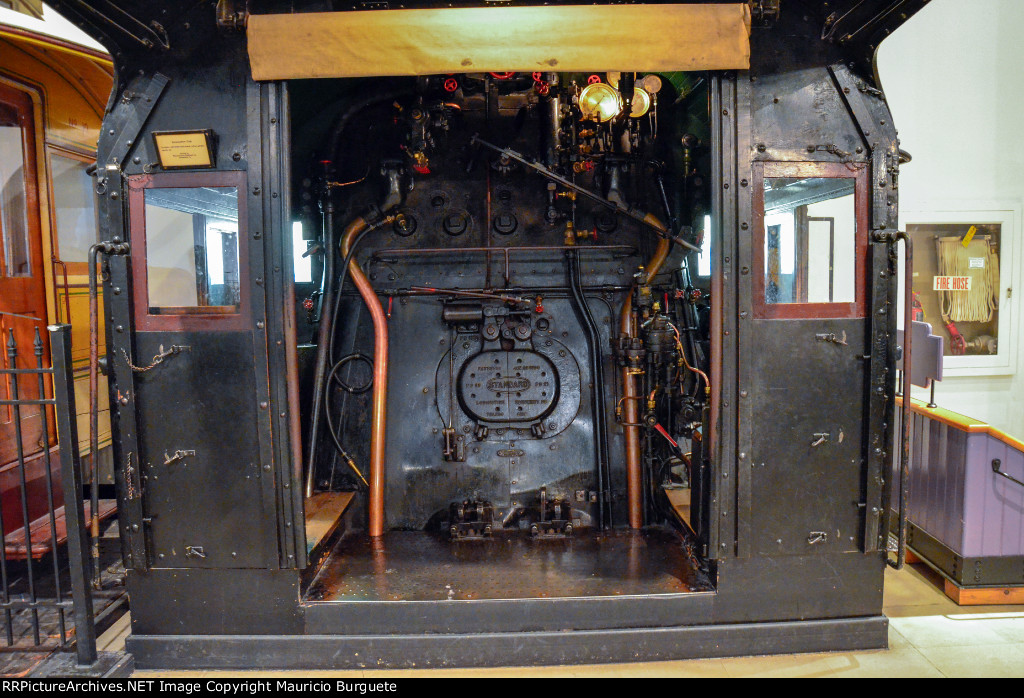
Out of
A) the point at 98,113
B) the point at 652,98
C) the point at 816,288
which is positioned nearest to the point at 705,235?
the point at 652,98

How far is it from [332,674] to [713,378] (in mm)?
2283

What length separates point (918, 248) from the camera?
536cm

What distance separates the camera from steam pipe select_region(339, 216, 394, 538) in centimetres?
380

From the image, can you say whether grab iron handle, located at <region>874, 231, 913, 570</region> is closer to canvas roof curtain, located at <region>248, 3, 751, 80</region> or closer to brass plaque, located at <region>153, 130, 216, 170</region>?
canvas roof curtain, located at <region>248, 3, 751, 80</region>

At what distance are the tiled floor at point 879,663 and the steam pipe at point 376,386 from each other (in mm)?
1029

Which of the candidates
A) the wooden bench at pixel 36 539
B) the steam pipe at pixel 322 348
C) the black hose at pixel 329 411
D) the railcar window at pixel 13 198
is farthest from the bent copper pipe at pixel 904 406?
the railcar window at pixel 13 198

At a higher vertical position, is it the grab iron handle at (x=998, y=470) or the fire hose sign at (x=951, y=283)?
the fire hose sign at (x=951, y=283)

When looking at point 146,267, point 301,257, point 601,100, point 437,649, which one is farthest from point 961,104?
point 146,267

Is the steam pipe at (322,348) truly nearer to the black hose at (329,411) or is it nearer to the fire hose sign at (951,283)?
the black hose at (329,411)

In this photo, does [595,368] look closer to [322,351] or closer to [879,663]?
[322,351]

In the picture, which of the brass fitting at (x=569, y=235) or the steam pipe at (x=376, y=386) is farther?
the brass fitting at (x=569, y=235)

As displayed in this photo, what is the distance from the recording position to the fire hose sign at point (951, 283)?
5352 millimetres

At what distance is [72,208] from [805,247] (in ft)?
16.4
